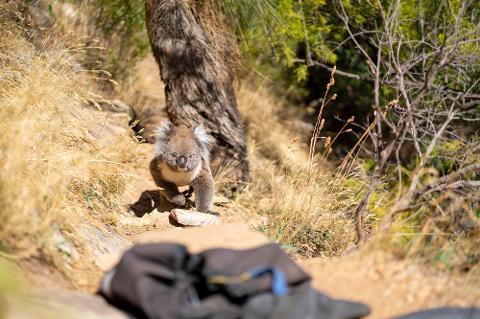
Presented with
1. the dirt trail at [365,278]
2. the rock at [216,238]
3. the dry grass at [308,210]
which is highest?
the rock at [216,238]

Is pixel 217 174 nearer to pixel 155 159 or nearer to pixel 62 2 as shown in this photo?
pixel 155 159

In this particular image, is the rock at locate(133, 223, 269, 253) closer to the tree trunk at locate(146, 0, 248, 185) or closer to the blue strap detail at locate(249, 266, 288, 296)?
the blue strap detail at locate(249, 266, 288, 296)

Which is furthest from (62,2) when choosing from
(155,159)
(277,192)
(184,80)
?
(277,192)

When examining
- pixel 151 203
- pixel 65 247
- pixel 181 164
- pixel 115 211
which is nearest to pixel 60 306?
pixel 65 247

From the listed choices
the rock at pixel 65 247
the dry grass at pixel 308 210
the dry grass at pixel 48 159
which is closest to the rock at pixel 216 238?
the rock at pixel 65 247

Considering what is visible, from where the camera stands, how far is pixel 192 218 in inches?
267

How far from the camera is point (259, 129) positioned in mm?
11789

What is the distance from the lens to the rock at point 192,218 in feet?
22.2

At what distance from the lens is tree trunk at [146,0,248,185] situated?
321 inches

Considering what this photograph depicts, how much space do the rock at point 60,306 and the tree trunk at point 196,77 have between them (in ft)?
16.8

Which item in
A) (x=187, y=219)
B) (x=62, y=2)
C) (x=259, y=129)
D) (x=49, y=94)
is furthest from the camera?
(x=259, y=129)

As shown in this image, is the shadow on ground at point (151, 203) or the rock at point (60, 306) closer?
the rock at point (60, 306)

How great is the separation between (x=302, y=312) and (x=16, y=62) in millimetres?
5039

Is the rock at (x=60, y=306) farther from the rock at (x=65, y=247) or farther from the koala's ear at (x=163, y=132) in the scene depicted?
the koala's ear at (x=163, y=132)
